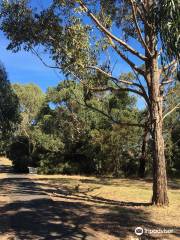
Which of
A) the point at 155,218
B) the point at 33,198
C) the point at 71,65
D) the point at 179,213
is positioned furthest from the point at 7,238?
the point at 71,65

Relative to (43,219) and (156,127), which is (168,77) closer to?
(156,127)

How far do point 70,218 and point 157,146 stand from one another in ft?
13.7

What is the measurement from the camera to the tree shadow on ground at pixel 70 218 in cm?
1059

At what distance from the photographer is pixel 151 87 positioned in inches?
616

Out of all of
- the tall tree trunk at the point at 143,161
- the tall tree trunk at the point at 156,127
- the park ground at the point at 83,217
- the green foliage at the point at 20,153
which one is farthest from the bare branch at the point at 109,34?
the green foliage at the point at 20,153

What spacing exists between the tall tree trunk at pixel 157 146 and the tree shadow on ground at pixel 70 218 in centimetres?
81

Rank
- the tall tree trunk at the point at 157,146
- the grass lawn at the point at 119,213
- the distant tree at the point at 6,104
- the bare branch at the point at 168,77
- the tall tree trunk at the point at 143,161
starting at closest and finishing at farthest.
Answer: the grass lawn at the point at 119,213 → the tall tree trunk at the point at 157,146 → the bare branch at the point at 168,77 → the distant tree at the point at 6,104 → the tall tree trunk at the point at 143,161

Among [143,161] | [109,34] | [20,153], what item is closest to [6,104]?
[109,34]

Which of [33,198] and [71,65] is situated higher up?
[71,65]

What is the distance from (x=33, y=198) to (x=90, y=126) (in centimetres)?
2034

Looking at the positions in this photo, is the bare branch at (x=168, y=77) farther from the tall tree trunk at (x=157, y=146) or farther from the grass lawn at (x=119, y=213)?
the grass lawn at (x=119, y=213)

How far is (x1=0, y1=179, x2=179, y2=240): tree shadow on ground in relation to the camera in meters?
10.6

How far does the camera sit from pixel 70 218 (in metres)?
12.7

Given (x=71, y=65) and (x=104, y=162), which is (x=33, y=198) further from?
(x=104, y=162)
